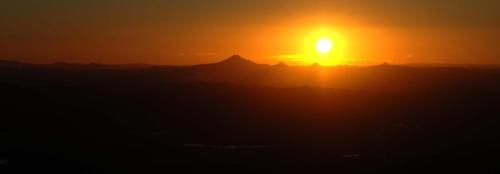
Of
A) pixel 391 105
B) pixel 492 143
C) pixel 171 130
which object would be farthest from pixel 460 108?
pixel 492 143

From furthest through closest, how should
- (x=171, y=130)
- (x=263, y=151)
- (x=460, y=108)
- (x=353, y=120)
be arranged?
1. (x=460, y=108)
2. (x=353, y=120)
3. (x=171, y=130)
4. (x=263, y=151)

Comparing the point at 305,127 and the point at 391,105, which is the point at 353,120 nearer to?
the point at 305,127

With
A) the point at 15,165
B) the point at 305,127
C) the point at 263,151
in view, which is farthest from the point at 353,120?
the point at 15,165

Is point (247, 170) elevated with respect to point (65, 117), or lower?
lower

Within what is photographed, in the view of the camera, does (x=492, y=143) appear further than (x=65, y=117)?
No

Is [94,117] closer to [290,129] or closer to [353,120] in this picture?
[290,129]

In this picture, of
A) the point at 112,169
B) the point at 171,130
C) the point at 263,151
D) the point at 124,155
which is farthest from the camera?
the point at 171,130
